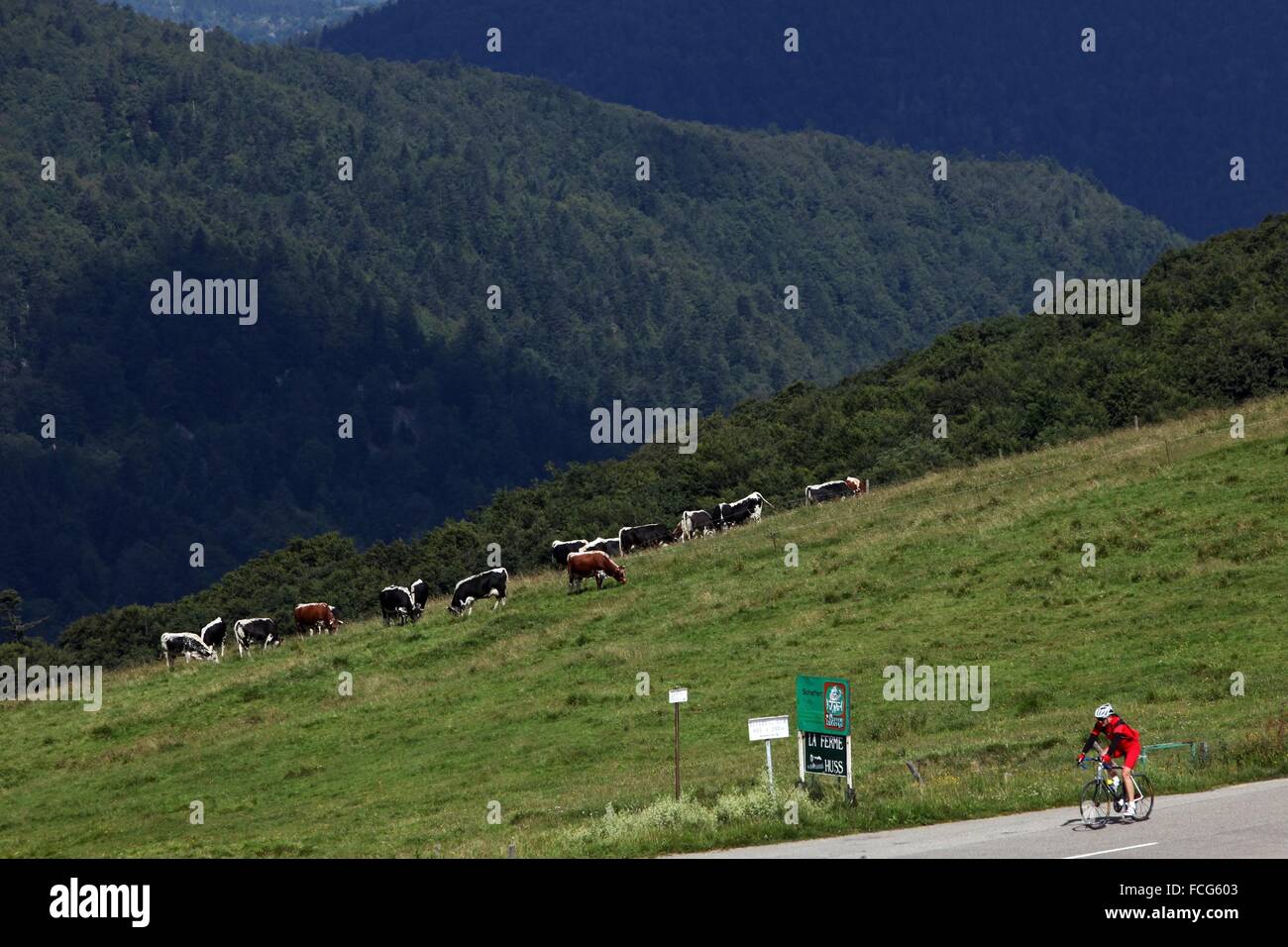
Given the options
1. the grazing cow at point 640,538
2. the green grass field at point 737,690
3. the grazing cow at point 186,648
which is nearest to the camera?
the green grass field at point 737,690

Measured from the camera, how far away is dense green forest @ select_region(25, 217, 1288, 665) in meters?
82.1

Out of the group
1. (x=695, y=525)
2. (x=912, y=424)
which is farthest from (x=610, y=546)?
(x=912, y=424)

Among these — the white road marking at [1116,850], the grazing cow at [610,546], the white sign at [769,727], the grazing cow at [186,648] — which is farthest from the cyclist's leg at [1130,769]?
the grazing cow at [610,546]

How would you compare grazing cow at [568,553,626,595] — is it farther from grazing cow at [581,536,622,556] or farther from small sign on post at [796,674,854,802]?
small sign on post at [796,674,854,802]

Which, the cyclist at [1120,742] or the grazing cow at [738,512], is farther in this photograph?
the grazing cow at [738,512]

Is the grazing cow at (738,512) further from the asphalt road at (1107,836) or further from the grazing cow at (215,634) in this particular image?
the asphalt road at (1107,836)

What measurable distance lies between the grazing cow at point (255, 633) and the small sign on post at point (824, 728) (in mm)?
32802

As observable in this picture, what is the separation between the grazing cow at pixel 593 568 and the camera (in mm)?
54812

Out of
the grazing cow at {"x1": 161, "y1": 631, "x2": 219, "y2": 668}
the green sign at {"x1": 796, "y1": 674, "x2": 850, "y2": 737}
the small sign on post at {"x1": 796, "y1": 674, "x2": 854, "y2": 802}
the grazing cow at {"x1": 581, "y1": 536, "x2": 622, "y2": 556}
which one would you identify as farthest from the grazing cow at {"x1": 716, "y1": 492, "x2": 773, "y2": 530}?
the green sign at {"x1": 796, "y1": 674, "x2": 850, "y2": 737}

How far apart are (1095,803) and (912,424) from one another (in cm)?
7979

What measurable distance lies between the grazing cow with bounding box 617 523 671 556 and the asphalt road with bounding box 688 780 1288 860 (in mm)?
38981

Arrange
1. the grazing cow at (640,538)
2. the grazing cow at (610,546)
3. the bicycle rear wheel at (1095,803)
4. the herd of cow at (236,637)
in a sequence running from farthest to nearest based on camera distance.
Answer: the grazing cow at (640,538) → the grazing cow at (610,546) → the herd of cow at (236,637) → the bicycle rear wheel at (1095,803)

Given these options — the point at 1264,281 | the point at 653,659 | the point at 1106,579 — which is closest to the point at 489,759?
the point at 653,659
